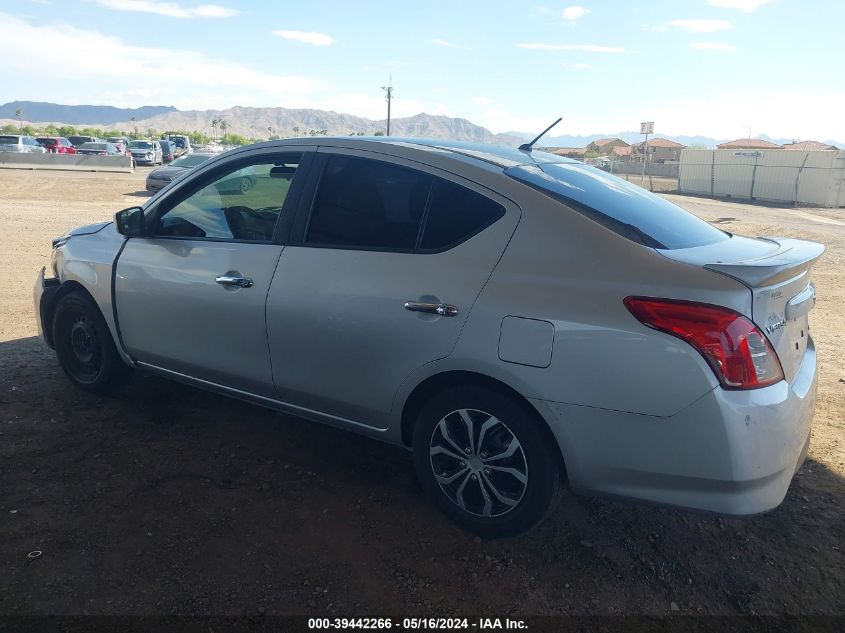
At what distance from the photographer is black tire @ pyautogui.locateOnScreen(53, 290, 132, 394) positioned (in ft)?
14.7

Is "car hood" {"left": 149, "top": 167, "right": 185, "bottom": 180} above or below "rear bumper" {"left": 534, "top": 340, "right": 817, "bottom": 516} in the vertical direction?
above

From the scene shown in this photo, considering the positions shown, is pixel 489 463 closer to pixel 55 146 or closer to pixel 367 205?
pixel 367 205

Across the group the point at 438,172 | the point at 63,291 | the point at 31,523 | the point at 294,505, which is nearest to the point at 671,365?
the point at 438,172

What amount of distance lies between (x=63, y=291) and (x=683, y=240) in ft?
13.1

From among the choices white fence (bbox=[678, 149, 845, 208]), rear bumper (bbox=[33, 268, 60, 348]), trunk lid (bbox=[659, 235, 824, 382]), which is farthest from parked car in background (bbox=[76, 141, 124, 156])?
trunk lid (bbox=[659, 235, 824, 382])

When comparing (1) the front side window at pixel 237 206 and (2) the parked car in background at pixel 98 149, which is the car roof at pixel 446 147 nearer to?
(1) the front side window at pixel 237 206

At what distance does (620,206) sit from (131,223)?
2.89 m

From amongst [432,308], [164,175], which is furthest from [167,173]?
[432,308]

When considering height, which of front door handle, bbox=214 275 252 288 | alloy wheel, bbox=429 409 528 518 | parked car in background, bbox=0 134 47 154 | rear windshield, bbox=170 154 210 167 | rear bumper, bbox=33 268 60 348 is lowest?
alloy wheel, bbox=429 409 528 518

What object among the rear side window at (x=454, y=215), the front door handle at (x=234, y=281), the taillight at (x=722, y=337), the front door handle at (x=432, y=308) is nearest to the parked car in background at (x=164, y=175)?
the front door handle at (x=234, y=281)

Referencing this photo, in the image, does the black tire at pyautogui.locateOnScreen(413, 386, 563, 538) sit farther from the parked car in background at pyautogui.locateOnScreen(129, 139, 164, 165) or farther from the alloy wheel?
the parked car in background at pyautogui.locateOnScreen(129, 139, 164, 165)

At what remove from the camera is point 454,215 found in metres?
3.12

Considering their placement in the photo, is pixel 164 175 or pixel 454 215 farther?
pixel 164 175

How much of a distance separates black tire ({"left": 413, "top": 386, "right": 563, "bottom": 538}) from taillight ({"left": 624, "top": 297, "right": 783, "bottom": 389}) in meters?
0.70
